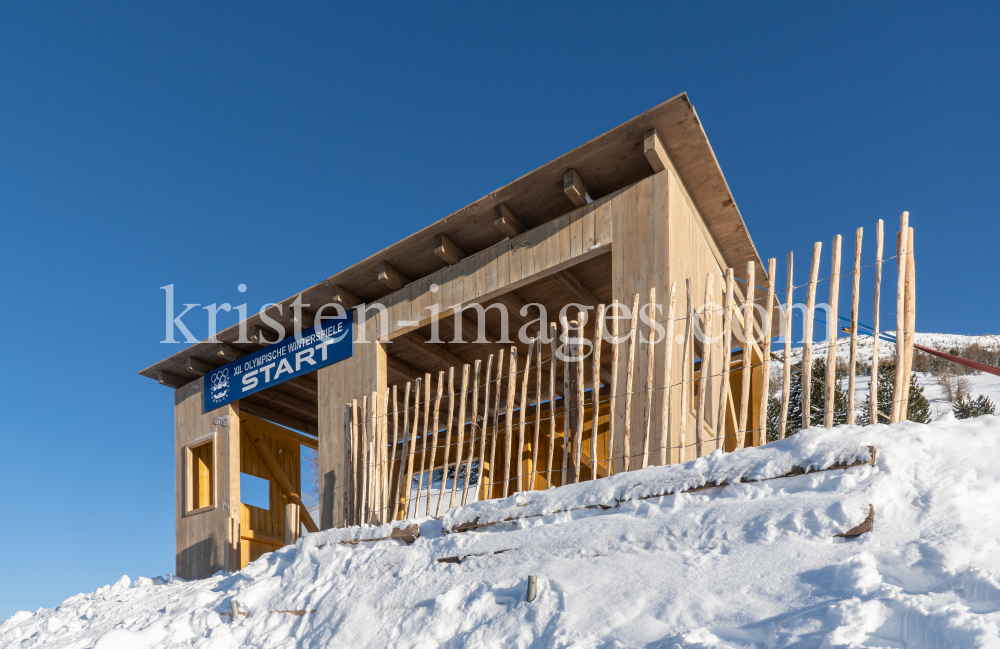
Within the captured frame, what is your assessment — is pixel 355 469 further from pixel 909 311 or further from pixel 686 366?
pixel 909 311

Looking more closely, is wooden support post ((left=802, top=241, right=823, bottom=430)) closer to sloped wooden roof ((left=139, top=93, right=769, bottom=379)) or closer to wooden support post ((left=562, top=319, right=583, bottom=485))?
wooden support post ((left=562, top=319, right=583, bottom=485))

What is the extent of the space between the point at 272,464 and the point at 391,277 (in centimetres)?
592

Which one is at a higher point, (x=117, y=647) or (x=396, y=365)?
(x=396, y=365)

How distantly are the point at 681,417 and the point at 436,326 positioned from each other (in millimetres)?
4618

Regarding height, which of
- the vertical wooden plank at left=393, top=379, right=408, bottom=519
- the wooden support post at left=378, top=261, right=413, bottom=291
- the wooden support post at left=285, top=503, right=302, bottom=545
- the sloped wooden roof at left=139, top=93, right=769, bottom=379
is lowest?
the wooden support post at left=285, top=503, right=302, bottom=545

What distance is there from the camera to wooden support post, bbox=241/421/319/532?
13.1 metres

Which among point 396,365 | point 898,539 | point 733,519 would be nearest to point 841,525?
point 898,539

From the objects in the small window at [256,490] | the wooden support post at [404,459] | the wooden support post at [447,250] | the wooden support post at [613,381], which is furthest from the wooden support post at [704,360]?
the small window at [256,490]

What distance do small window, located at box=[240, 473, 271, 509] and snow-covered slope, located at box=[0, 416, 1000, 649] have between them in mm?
6793

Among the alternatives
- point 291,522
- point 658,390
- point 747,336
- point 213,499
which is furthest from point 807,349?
point 213,499

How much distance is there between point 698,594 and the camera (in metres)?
3.76

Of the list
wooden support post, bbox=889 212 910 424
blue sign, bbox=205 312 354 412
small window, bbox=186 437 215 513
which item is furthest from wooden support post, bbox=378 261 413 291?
wooden support post, bbox=889 212 910 424

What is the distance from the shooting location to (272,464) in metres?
13.3

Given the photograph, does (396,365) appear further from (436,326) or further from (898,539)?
(898,539)
